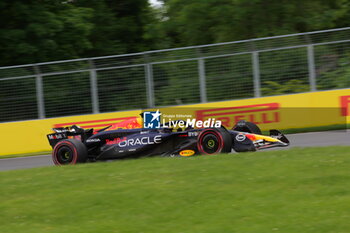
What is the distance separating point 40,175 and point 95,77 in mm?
7803

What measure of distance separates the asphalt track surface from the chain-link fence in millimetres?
1872

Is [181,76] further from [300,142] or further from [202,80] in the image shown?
[300,142]

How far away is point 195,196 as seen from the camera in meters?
7.36

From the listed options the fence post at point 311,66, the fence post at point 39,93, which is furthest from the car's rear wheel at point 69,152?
the fence post at point 311,66

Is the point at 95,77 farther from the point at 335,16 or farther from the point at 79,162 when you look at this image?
the point at 335,16

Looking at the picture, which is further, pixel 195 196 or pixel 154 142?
pixel 154 142

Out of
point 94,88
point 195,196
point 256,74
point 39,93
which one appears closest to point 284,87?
point 256,74

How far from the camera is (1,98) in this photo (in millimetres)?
17297

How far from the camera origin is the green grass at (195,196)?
6.40 m

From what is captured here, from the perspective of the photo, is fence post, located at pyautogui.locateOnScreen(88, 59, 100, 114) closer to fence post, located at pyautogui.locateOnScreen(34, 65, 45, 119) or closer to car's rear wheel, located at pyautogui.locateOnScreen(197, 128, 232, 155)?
fence post, located at pyautogui.locateOnScreen(34, 65, 45, 119)

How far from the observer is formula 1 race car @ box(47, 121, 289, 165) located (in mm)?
10578

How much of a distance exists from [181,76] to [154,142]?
5.91 metres

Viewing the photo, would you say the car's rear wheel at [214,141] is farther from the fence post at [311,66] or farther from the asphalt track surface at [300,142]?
the fence post at [311,66]

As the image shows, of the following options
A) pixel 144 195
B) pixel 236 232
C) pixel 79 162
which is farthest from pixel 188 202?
pixel 79 162
